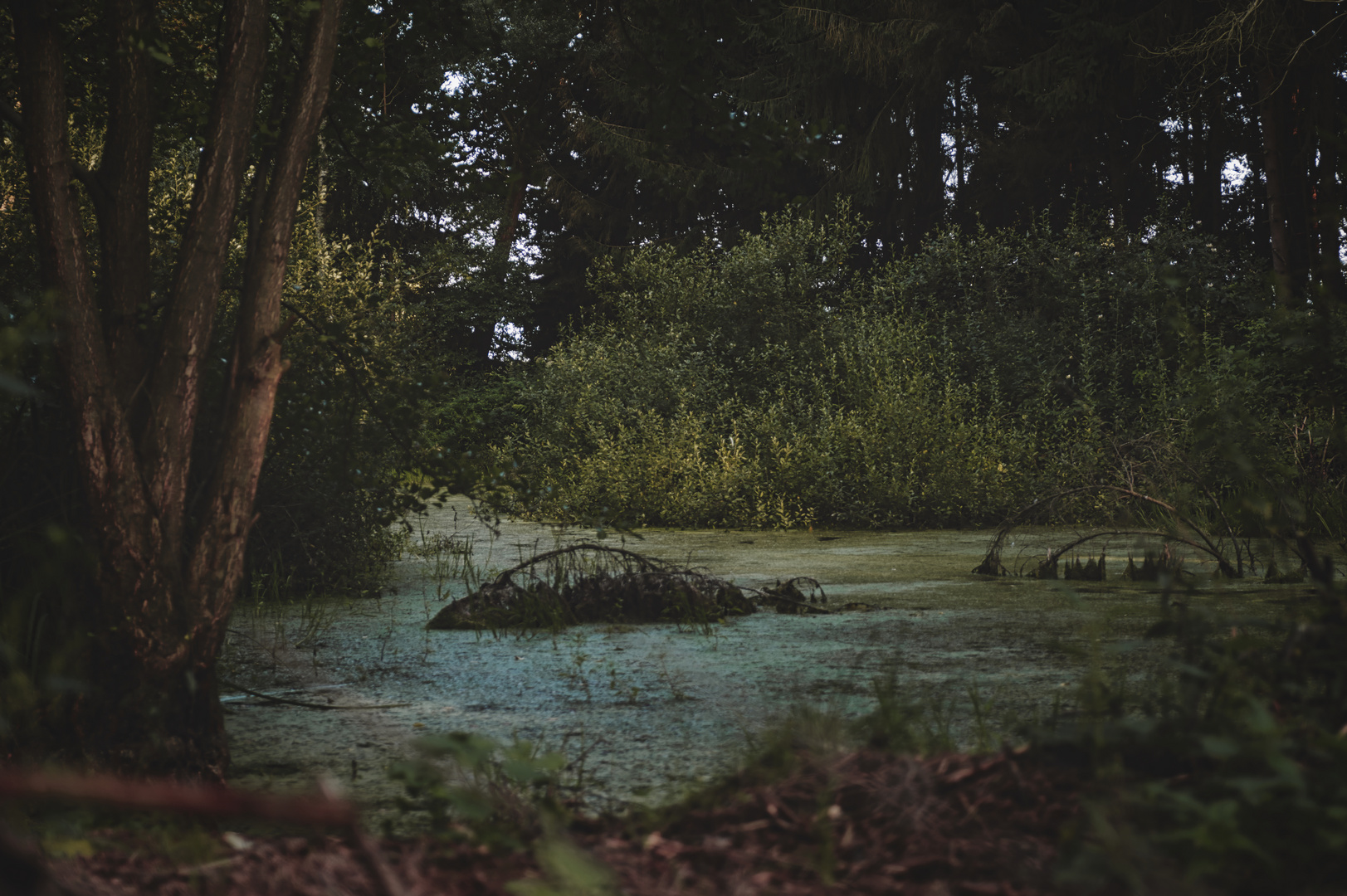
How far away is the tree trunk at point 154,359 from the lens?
250 centimetres

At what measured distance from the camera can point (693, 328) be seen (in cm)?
1295

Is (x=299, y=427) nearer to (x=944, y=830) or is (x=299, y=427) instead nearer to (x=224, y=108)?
(x=224, y=108)

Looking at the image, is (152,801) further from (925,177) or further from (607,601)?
(925,177)

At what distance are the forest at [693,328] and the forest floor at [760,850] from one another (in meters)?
0.07

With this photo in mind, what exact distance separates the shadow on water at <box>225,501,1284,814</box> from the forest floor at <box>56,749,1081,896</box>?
1.15 ft

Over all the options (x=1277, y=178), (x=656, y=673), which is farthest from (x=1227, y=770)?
(x=1277, y=178)

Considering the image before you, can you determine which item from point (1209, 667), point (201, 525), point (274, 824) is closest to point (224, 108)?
point (201, 525)

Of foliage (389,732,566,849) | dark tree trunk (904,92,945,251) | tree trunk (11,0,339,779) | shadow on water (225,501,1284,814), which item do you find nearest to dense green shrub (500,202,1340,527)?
dark tree trunk (904,92,945,251)

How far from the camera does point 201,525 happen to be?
265 cm

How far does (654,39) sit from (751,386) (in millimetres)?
8171

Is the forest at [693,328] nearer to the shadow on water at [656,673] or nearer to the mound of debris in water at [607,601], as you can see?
the shadow on water at [656,673]

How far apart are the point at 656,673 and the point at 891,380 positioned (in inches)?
267

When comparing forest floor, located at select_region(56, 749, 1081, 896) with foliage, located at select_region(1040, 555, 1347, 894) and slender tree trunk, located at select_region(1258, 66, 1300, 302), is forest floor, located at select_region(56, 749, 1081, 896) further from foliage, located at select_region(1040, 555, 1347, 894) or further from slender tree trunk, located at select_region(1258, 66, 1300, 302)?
Answer: slender tree trunk, located at select_region(1258, 66, 1300, 302)

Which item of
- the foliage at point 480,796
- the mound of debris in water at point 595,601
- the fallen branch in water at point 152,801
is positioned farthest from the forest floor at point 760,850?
the mound of debris in water at point 595,601
